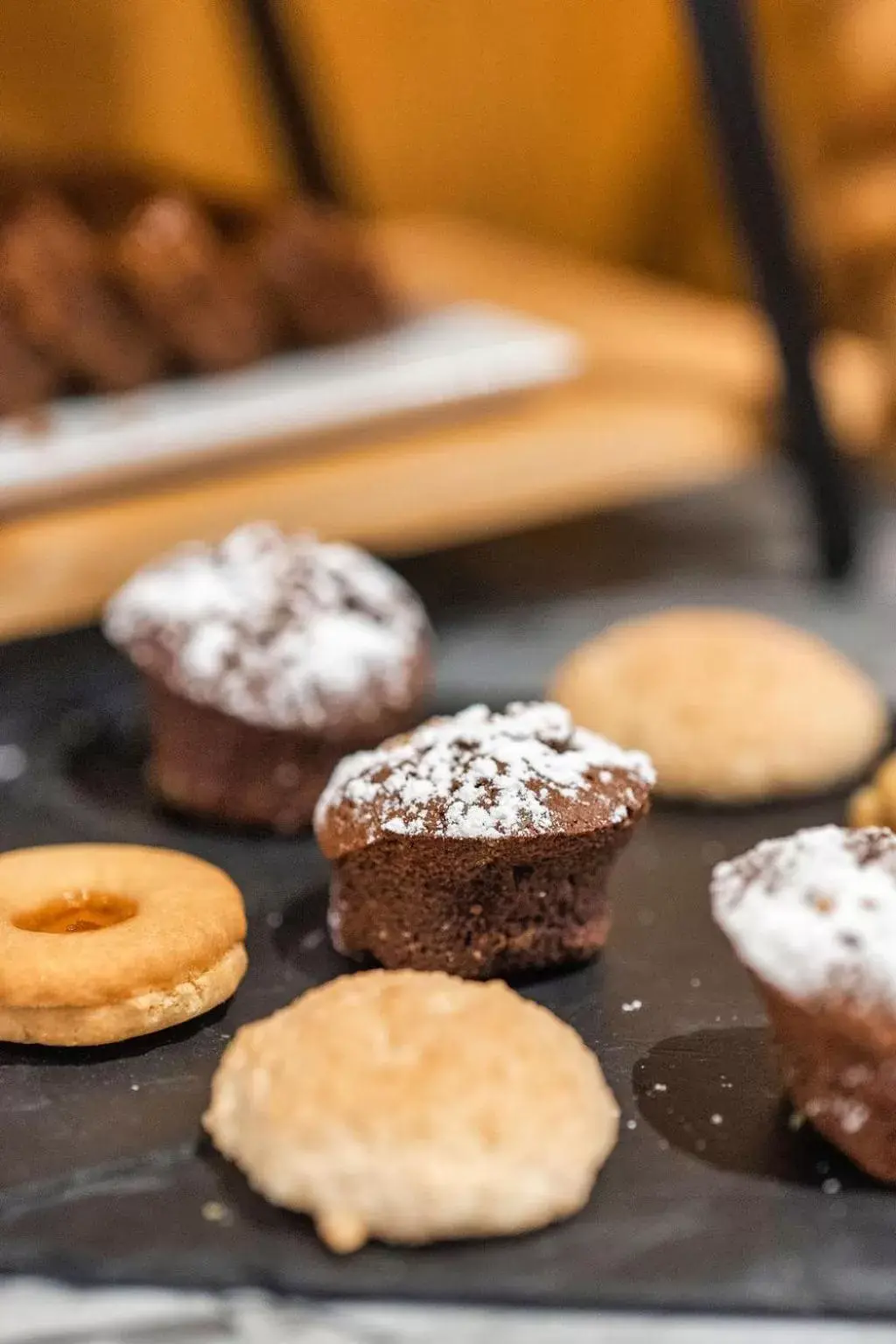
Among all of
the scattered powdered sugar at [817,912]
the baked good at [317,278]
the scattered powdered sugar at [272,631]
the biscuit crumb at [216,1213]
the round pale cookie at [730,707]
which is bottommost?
the round pale cookie at [730,707]

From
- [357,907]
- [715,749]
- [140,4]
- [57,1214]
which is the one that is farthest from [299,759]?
[140,4]

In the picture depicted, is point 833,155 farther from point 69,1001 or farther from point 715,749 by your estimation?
point 69,1001

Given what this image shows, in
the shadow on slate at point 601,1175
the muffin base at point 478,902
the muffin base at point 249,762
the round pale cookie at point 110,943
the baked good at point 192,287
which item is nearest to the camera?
the shadow on slate at point 601,1175

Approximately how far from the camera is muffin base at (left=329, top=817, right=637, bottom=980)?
4.58ft

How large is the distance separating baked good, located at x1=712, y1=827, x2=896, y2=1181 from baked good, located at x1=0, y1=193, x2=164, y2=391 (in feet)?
4.11

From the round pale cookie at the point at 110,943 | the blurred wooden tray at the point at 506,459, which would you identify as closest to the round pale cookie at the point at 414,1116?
the round pale cookie at the point at 110,943

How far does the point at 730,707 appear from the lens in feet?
6.09

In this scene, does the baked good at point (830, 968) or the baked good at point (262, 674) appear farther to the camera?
the baked good at point (262, 674)

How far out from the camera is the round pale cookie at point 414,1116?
1.08 meters

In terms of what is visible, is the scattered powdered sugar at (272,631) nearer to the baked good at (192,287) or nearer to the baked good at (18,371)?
the baked good at (18,371)

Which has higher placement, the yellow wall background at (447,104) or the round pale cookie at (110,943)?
the yellow wall background at (447,104)

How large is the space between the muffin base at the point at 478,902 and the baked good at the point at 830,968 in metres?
0.22

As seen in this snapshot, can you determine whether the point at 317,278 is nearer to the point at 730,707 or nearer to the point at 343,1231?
the point at 730,707

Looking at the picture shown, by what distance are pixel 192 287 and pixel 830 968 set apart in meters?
1.39
